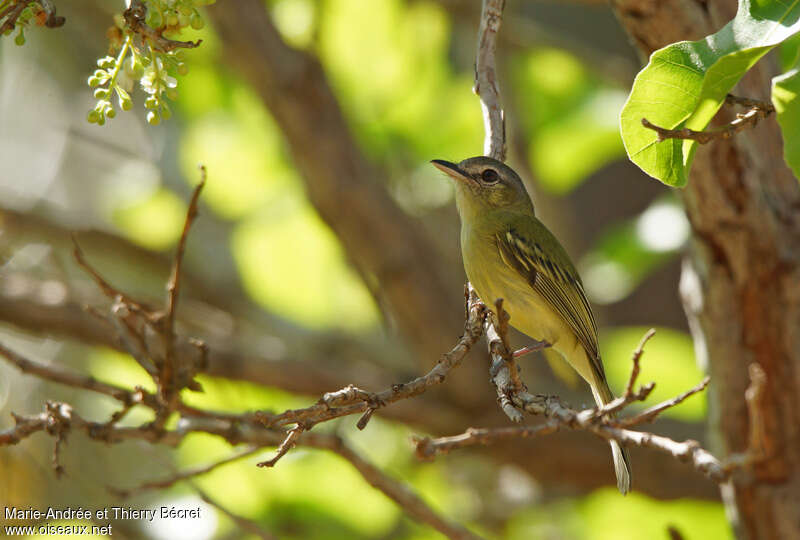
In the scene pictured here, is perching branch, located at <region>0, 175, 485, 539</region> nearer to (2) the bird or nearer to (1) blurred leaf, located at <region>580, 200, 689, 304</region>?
(2) the bird

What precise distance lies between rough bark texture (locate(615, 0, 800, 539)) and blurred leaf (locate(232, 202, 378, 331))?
7.52 feet

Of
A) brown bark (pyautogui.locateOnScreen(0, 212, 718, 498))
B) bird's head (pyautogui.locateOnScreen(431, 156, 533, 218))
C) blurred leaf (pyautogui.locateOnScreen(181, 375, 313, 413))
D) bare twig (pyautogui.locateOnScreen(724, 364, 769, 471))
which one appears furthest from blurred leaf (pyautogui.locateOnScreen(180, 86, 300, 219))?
bare twig (pyautogui.locateOnScreen(724, 364, 769, 471))

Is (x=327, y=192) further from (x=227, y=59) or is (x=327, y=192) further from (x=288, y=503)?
(x=288, y=503)

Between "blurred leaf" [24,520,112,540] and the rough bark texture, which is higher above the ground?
the rough bark texture

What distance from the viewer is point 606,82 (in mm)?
6004

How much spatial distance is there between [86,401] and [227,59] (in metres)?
3.16

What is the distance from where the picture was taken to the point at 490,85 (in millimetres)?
3266

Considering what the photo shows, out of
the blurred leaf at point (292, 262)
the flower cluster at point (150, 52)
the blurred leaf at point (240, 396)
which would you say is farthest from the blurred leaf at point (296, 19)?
the flower cluster at point (150, 52)

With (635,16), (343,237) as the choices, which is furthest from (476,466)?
(635,16)

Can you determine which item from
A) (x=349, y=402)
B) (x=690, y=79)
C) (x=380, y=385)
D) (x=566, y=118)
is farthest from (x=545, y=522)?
(x=690, y=79)

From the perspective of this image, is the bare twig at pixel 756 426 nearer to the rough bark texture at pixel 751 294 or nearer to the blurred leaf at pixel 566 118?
the rough bark texture at pixel 751 294

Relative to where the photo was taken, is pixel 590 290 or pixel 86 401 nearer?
pixel 590 290

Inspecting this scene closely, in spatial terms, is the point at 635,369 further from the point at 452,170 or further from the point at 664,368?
the point at 664,368

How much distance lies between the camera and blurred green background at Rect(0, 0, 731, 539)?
15.4 ft
